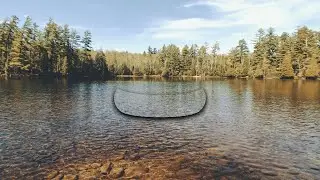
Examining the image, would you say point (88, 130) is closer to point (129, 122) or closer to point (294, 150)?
point (129, 122)

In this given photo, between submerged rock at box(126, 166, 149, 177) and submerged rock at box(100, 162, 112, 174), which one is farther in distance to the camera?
submerged rock at box(100, 162, 112, 174)

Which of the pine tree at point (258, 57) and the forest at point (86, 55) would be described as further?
the pine tree at point (258, 57)

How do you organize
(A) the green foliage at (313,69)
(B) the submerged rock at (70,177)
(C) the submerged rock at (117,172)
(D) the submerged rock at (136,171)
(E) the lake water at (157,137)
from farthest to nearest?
(A) the green foliage at (313,69), (E) the lake water at (157,137), (D) the submerged rock at (136,171), (C) the submerged rock at (117,172), (B) the submerged rock at (70,177)

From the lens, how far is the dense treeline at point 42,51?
110062mm

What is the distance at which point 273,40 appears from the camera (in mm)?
145625

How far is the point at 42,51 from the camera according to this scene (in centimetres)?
11975

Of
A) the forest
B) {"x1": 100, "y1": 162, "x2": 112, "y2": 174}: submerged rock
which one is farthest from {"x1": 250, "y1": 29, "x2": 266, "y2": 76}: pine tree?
{"x1": 100, "y1": 162, "x2": 112, "y2": 174}: submerged rock

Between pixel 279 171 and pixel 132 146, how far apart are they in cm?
1008

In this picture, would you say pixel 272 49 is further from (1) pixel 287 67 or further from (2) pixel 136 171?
(2) pixel 136 171

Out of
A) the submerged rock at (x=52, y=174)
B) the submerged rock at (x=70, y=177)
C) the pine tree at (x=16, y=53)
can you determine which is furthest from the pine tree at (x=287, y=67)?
the submerged rock at (x=52, y=174)

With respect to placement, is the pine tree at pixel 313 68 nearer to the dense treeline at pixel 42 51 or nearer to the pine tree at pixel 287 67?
the pine tree at pixel 287 67

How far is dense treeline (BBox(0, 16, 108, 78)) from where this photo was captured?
110062mm

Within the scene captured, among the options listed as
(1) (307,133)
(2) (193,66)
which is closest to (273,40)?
(2) (193,66)

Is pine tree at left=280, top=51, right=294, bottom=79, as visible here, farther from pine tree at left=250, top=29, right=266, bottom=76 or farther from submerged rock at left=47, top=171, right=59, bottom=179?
submerged rock at left=47, top=171, right=59, bottom=179
